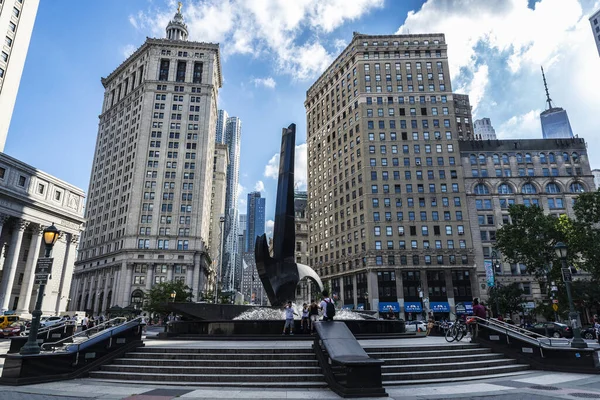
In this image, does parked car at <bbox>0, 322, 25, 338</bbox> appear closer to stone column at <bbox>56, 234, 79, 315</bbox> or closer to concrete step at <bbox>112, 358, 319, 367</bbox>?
concrete step at <bbox>112, 358, 319, 367</bbox>

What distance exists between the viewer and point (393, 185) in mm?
72375

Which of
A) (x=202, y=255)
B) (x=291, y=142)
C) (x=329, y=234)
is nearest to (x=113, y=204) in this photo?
(x=202, y=255)

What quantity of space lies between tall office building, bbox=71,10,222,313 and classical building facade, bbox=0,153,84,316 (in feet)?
→ 78.2

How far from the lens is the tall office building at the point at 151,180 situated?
86.5m

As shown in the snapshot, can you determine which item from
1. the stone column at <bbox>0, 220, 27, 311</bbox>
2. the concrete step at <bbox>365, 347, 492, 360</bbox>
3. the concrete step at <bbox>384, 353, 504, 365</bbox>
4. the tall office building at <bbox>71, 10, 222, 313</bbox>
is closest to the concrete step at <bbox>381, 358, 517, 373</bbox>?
the concrete step at <bbox>384, 353, 504, 365</bbox>

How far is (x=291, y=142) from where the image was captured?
26.7 metres

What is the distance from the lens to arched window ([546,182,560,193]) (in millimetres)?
73562

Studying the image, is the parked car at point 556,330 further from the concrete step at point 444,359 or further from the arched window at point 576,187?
the arched window at point 576,187

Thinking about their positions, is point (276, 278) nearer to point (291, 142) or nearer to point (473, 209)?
point (291, 142)

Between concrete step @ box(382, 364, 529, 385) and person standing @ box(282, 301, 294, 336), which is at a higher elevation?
person standing @ box(282, 301, 294, 336)

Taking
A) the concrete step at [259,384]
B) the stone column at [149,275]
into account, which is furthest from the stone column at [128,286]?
the concrete step at [259,384]

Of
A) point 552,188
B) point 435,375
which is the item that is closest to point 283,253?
point 435,375

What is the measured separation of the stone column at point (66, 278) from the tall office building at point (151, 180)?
890 inches

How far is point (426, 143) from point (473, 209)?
1592 cm
